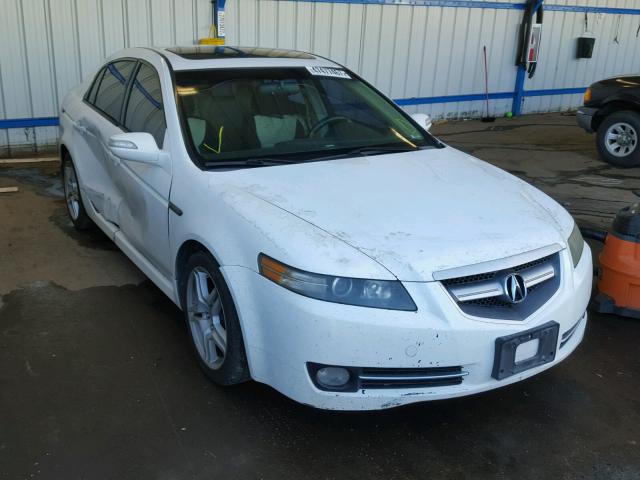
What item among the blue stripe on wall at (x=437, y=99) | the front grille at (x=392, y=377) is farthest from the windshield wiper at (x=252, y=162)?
the blue stripe on wall at (x=437, y=99)

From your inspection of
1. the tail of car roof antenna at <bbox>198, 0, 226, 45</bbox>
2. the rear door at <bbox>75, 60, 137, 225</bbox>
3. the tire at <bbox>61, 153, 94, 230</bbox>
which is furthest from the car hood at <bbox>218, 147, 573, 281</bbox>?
the tail of car roof antenna at <bbox>198, 0, 226, 45</bbox>

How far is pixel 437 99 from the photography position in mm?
11531

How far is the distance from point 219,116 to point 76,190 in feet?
6.72

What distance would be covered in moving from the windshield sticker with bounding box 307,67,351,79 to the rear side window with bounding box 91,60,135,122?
48.4 inches

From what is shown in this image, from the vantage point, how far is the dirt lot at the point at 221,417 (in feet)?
9.05

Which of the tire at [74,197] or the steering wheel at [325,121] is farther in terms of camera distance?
the tire at [74,197]

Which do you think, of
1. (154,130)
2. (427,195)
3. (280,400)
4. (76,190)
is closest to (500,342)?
(427,195)

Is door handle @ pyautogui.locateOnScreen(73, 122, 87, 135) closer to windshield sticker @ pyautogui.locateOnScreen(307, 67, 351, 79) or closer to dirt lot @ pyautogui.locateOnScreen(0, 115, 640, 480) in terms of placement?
dirt lot @ pyautogui.locateOnScreen(0, 115, 640, 480)

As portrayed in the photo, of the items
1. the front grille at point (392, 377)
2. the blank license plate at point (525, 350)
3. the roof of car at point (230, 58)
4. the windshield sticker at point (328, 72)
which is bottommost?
the front grille at point (392, 377)

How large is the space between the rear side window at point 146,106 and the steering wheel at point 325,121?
84 cm

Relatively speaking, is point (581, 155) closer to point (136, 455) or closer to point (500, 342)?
point (500, 342)

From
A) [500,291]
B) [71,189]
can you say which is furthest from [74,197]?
[500,291]

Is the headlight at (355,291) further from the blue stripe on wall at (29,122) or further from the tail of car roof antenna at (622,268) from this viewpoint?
the blue stripe on wall at (29,122)

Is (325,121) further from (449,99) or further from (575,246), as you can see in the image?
(449,99)
